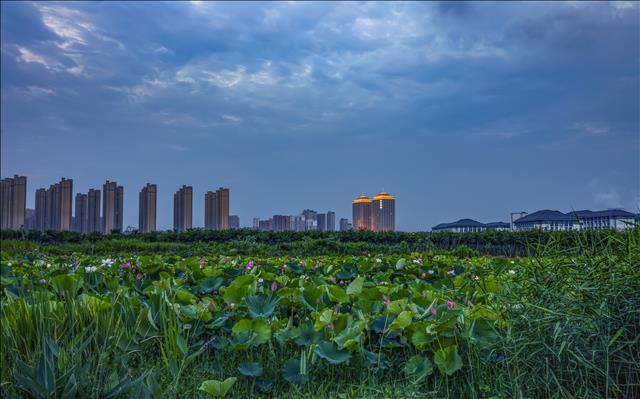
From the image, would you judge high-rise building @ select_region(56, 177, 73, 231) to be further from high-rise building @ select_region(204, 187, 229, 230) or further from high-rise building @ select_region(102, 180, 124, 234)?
high-rise building @ select_region(204, 187, 229, 230)

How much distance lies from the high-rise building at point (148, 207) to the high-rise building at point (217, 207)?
2497 mm

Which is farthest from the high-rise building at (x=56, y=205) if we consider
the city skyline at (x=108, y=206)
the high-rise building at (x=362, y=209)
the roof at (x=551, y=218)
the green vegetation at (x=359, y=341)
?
the green vegetation at (x=359, y=341)

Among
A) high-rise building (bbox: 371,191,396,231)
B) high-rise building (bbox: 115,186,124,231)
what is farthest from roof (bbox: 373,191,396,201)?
high-rise building (bbox: 115,186,124,231)

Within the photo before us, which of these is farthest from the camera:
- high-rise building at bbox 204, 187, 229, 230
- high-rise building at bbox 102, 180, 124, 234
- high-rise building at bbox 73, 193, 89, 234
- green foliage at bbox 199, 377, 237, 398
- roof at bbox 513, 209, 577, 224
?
high-rise building at bbox 73, 193, 89, 234

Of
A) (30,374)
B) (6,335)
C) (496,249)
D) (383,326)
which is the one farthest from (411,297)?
(496,249)

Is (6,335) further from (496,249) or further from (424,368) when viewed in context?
(496,249)

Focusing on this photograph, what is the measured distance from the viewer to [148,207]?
21.9m

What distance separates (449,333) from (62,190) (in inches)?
1000

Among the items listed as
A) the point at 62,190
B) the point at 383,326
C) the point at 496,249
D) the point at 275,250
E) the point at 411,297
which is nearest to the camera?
the point at 383,326

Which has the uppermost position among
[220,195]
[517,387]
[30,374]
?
[220,195]

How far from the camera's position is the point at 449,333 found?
7.92ft

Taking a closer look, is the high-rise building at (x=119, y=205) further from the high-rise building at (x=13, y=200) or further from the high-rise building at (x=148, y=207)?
the high-rise building at (x=13, y=200)

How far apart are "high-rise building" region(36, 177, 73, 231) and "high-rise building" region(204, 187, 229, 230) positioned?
624 centimetres

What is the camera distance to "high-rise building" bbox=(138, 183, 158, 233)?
2039cm
